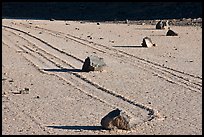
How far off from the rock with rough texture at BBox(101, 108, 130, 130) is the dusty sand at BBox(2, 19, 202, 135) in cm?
10

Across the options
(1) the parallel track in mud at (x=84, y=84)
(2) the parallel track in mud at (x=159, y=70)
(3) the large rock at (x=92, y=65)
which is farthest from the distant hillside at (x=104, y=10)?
(3) the large rock at (x=92, y=65)

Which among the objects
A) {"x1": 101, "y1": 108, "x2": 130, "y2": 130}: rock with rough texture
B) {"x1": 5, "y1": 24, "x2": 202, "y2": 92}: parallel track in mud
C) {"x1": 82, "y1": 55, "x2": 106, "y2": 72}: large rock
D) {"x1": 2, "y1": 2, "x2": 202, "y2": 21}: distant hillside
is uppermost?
{"x1": 101, "y1": 108, "x2": 130, "y2": 130}: rock with rough texture

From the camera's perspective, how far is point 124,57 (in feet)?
61.2

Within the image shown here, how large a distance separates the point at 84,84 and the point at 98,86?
42 centimetres

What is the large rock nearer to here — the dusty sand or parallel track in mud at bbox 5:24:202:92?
the dusty sand

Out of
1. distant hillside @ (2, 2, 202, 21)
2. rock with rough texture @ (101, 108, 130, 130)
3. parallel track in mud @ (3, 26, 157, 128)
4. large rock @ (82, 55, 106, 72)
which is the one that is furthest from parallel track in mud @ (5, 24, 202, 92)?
distant hillside @ (2, 2, 202, 21)

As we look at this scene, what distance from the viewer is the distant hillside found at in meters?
40.3

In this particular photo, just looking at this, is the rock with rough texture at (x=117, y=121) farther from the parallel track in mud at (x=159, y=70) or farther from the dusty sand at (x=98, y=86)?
the parallel track in mud at (x=159, y=70)

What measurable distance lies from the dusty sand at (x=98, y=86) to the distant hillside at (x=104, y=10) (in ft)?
54.4

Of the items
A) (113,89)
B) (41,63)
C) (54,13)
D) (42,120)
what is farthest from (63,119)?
(54,13)

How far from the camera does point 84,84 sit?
542 inches

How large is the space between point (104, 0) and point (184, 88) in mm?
37443

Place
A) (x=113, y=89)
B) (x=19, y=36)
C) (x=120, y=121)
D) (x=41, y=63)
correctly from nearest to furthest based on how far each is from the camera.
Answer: (x=120, y=121), (x=113, y=89), (x=41, y=63), (x=19, y=36)

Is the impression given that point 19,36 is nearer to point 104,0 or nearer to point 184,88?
point 184,88
